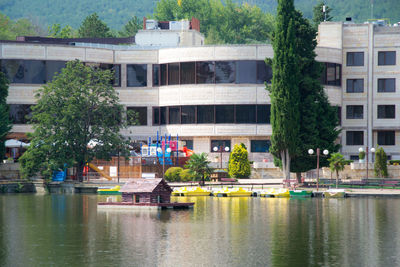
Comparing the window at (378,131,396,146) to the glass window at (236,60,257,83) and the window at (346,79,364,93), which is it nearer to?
the window at (346,79,364,93)

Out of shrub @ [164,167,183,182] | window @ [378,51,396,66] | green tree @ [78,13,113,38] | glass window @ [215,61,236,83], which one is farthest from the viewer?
green tree @ [78,13,113,38]

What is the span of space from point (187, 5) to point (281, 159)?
117m

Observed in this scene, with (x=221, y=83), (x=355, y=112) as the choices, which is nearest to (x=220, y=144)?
(x=221, y=83)

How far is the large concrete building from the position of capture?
287 ft

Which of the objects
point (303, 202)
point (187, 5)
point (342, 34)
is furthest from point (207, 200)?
point (187, 5)

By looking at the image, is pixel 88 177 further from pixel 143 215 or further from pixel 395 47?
pixel 395 47

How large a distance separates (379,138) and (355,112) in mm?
4211

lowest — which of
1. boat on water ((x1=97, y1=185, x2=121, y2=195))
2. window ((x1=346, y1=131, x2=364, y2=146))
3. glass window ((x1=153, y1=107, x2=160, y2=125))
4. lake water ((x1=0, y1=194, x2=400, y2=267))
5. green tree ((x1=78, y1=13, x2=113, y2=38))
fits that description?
lake water ((x1=0, y1=194, x2=400, y2=267))

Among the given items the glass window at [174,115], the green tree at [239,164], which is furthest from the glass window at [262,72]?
the green tree at [239,164]

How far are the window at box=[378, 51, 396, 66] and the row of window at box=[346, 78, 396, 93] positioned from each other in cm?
201

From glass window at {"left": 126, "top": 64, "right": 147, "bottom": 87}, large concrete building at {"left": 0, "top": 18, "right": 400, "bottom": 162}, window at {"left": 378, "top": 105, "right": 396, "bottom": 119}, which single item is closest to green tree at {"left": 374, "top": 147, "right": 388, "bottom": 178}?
large concrete building at {"left": 0, "top": 18, "right": 400, "bottom": 162}

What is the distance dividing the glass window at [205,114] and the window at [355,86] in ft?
59.8

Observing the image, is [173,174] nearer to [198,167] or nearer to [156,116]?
[198,167]

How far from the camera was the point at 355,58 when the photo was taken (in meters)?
94.8
